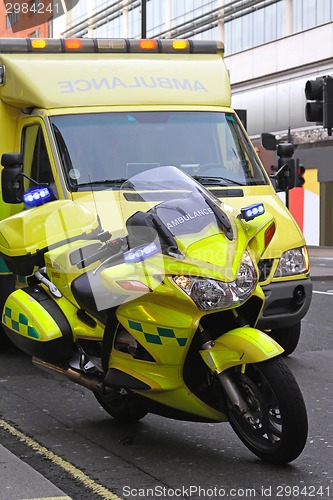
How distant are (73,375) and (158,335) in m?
0.90

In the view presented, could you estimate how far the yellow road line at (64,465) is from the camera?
5387 millimetres

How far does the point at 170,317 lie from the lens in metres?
5.59

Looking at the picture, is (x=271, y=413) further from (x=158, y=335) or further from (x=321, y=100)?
(x=321, y=100)

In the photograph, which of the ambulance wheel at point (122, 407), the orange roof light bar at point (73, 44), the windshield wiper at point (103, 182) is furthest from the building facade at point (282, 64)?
the ambulance wheel at point (122, 407)

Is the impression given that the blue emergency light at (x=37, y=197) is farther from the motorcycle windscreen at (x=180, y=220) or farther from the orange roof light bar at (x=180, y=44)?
the orange roof light bar at (x=180, y=44)

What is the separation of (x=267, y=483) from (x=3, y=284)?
4.83m

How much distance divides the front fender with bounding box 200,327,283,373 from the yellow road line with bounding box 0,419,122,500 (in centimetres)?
85

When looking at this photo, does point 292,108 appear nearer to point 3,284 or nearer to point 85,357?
point 3,284

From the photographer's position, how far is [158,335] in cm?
567

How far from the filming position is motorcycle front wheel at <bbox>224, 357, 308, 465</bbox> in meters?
5.45

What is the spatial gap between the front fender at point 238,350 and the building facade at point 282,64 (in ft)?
109

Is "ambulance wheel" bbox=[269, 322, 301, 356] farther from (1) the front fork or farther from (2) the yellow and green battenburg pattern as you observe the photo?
(1) the front fork

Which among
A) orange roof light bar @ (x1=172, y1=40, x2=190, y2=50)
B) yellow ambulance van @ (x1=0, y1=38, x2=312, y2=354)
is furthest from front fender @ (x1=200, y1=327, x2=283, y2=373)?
orange roof light bar @ (x1=172, y1=40, x2=190, y2=50)

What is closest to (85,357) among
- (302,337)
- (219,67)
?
(219,67)
